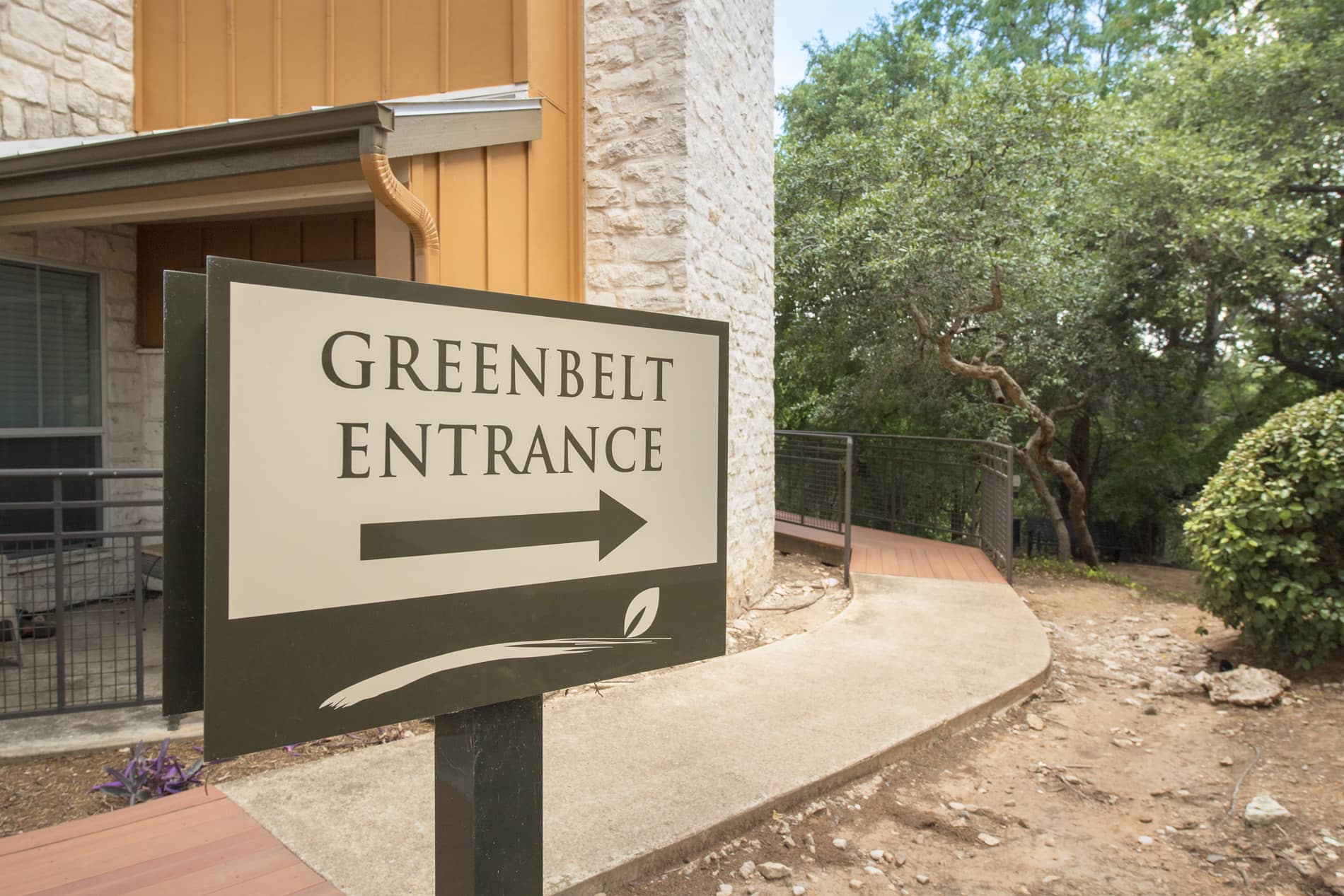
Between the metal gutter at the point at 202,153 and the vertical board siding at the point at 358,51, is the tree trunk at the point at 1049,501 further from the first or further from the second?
the metal gutter at the point at 202,153

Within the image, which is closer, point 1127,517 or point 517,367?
point 517,367

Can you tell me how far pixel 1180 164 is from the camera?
9570mm

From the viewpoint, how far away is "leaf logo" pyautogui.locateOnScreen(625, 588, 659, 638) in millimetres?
1532

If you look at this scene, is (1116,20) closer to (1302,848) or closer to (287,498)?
(1302,848)

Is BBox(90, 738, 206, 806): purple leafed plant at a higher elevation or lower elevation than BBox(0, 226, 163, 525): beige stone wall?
lower

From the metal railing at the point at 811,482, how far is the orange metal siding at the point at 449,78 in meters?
4.15

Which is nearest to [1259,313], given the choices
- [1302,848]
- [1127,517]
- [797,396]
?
Result: [1127,517]

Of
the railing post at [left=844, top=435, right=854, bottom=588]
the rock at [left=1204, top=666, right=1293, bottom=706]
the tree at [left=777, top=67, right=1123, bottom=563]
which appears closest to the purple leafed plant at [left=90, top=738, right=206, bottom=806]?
the rock at [left=1204, top=666, right=1293, bottom=706]

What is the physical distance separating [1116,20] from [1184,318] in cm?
1336

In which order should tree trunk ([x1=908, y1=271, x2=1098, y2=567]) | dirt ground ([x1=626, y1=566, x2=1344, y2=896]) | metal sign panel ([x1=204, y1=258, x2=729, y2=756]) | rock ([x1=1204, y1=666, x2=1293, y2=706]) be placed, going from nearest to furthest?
metal sign panel ([x1=204, y1=258, x2=729, y2=756]) → dirt ground ([x1=626, y1=566, x2=1344, y2=896]) → rock ([x1=1204, y1=666, x2=1293, y2=706]) → tree trunk ([x1=908, y1=271, x2=1098, y2=567])

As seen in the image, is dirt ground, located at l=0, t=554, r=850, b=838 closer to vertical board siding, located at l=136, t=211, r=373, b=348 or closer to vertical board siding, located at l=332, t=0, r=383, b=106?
vertical board siding, located at l=332, t=0, r=383, b=106

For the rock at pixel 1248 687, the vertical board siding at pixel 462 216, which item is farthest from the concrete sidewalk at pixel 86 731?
the rock at pixel 1248 687

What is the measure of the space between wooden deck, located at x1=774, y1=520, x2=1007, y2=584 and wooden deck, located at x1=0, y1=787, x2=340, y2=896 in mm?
5464

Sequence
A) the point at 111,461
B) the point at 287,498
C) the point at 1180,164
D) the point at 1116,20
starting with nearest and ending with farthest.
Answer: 1. the point at 287,498
2. the point at 111,461
3. the point at 1180,164
4. the point at 1116,20
